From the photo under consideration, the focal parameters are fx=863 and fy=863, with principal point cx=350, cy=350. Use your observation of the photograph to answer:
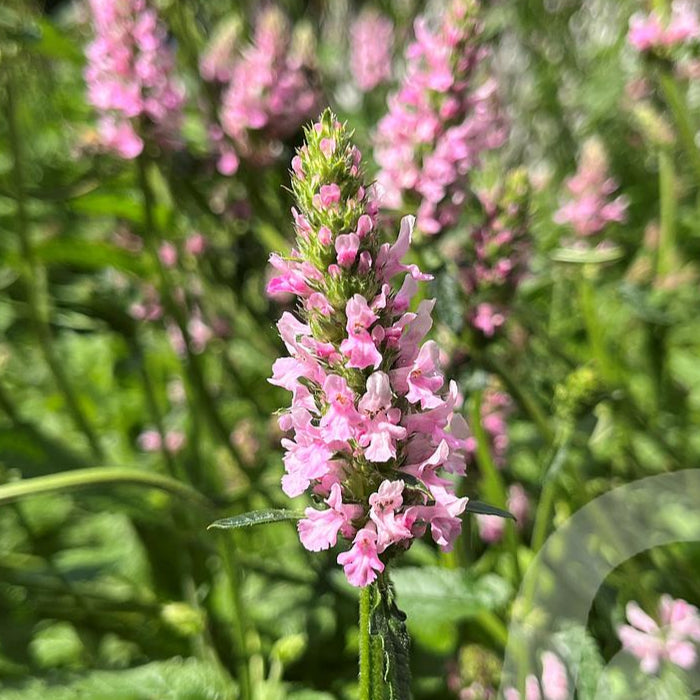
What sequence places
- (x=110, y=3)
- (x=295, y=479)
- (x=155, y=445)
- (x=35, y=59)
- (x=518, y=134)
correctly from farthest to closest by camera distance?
(x=518, y=134) → (x=155, y=445) → (x=35, y=59) → (x=110, y=3) → (x=295, y=479)

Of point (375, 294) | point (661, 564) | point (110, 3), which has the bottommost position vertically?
point (661, 564)

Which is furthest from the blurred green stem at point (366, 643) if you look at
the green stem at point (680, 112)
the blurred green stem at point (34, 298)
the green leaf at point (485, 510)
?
the green stem at point (680, 112)

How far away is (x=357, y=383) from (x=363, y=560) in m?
0.15

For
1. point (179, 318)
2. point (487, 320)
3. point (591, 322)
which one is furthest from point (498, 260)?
point (179, 318)

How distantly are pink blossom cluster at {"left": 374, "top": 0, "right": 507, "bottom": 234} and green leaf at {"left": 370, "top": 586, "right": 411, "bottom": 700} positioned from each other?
76cm

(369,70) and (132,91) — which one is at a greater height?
(369,70)

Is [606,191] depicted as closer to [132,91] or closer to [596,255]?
[596,255]

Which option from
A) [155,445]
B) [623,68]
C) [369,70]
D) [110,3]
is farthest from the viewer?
[369,70]

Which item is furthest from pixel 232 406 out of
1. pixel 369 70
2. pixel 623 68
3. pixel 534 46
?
pixel 534 46

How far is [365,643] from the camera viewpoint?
75 cm

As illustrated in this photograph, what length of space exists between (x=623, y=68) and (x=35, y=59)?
1.67 meters

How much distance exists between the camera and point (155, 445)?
206 cm

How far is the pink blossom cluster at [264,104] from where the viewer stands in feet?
5.87

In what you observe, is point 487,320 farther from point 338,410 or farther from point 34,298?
point 34,298
